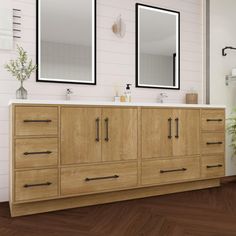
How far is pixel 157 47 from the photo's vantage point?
358cm

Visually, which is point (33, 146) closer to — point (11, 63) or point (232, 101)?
point (11, 63)

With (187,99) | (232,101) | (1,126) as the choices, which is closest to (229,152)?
(232,101)

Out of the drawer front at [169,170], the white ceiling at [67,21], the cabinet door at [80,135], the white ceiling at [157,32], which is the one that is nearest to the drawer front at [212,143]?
the drawer front at [169,170]

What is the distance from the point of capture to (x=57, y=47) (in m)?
3.04

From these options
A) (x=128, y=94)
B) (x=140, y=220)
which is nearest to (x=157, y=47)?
(x=128, y=94)

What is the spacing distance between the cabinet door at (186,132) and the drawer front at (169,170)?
0.32 feet

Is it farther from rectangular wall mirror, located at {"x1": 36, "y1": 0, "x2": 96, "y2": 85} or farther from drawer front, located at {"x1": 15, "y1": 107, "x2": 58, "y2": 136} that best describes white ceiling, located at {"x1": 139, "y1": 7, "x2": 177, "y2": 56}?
drawer front, located at {"x1": 15, "y1": 107, "x2": 58, "y2": 136}

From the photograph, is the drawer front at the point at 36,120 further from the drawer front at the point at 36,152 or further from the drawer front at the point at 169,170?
the drawer front at the point at 169,170

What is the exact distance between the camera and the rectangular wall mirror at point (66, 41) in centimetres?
296

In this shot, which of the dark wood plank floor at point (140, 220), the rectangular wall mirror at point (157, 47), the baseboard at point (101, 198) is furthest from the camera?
the rectangular wall mirror at point (157, 47)

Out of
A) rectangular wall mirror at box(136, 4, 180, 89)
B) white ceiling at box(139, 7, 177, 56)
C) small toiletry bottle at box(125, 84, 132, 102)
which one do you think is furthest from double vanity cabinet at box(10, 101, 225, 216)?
white ceiling at box(139, 7, 177, 56)

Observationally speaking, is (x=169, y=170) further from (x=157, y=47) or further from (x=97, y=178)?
(x=157, y=47)

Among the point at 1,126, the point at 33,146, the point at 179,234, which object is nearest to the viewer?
the point at 179,234

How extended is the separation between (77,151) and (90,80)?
2.95 feet
